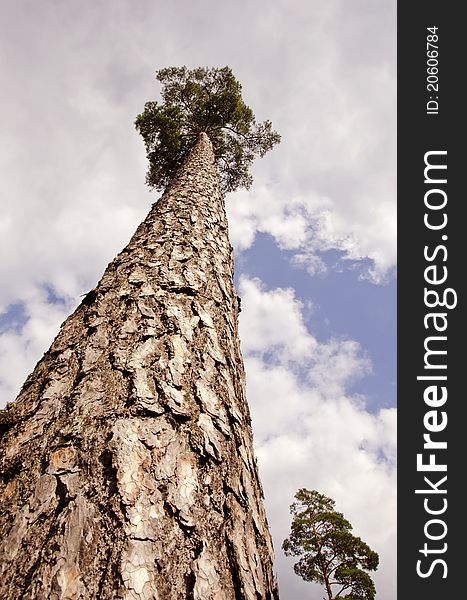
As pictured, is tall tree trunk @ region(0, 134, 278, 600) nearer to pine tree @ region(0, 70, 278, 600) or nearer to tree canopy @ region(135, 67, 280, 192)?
pine tree @ region(0, 70, 278, 600)

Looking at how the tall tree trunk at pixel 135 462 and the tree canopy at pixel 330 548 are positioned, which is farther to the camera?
the tree canopy at pixel 330 548

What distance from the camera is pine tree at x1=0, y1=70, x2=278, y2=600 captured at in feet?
4.30

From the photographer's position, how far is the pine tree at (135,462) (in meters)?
1.31

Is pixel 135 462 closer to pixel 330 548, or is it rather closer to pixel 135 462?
pixel 135 462

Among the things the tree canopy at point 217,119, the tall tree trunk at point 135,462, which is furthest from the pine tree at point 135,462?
the tree canopy at point 217,119

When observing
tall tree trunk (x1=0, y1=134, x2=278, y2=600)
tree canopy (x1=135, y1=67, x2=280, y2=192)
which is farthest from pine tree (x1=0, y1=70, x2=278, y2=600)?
tree canopy (x1=135, y1=67, x2=280, y2=192)

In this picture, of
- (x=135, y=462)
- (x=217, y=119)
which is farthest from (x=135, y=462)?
(x=217, y=119)

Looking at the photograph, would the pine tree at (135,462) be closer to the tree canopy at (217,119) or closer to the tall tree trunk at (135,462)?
the tall tree trunk at (135,462)

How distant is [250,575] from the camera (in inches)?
59.5

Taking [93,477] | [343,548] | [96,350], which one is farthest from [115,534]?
[343,548]

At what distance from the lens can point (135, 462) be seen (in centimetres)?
161

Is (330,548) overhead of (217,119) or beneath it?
beneath

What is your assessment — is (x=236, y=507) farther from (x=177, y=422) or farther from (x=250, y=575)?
(x=177, y=422)

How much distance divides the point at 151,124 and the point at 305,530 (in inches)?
606
